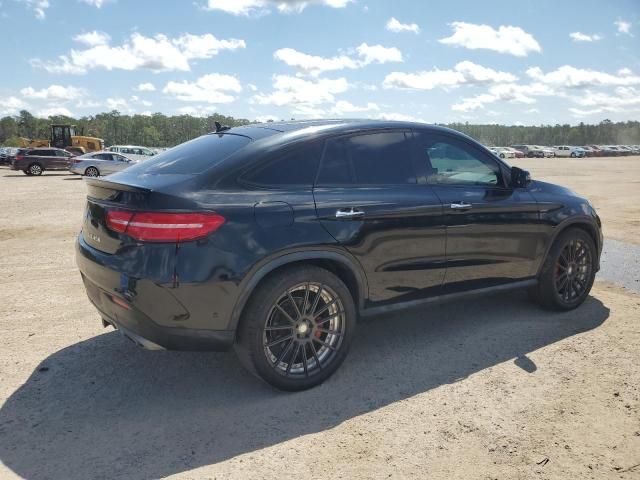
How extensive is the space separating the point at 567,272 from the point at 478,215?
4.45ft

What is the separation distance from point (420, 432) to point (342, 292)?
1.01 m

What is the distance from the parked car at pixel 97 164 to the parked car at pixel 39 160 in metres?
2.43

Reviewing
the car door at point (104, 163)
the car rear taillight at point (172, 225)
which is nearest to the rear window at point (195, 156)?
the car rear taillight at point (172, 225)

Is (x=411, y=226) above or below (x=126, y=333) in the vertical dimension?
above

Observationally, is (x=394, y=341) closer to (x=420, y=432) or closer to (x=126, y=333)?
(x=420, y=432)

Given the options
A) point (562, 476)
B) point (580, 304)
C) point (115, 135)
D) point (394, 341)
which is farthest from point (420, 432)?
point (115, 135)

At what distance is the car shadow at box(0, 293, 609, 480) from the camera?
2852mm

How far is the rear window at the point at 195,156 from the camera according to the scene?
3.50m

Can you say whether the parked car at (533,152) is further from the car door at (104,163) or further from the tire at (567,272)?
the tire at (567,272)

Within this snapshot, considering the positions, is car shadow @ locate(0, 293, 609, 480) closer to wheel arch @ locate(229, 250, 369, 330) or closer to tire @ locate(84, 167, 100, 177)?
wheel arch @ locate(229, 250, 369, 330)

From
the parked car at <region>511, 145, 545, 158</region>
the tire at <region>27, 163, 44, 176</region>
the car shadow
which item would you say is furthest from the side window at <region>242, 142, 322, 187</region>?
the parked car at <region>511, 145, 545, 158</region>

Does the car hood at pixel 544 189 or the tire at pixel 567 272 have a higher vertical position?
the car hood at pixel 544 189

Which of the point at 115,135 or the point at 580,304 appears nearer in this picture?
the point at 580,304

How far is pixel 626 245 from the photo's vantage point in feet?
26.6
